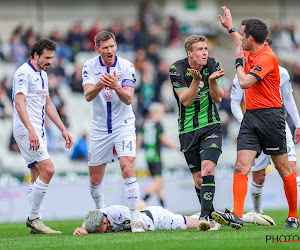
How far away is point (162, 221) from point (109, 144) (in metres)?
1.36

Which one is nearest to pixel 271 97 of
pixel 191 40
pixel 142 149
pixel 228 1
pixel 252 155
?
pixel 252 155

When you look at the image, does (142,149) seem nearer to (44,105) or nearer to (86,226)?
(44,105)

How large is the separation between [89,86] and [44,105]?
131cm

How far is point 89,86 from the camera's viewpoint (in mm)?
8562

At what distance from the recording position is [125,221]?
8.16 m

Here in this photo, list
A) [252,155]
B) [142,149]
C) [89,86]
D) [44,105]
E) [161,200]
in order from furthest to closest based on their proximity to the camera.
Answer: [142,149]
[161,200]
[44,105]
[89,86]
[252,155]

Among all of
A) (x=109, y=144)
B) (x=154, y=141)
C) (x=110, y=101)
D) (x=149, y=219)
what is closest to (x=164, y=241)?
(x=149, y=219)

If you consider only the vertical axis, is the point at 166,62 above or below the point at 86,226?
above

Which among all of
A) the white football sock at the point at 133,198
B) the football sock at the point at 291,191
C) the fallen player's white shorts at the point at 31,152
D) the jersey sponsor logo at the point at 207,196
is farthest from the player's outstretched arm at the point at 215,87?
the fallen player's white shorts at the point at 31,152

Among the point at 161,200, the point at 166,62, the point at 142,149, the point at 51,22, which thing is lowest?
the point at 161,200

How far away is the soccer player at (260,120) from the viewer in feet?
25.4

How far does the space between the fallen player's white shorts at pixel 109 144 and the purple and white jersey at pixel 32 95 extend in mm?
1009

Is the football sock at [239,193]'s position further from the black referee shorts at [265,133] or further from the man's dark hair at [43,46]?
the man's dark hair at [43,46]

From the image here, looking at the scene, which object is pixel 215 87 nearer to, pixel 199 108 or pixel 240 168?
pixel 199 108
